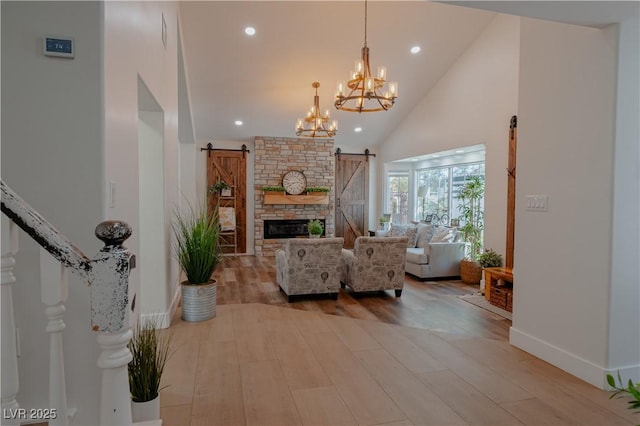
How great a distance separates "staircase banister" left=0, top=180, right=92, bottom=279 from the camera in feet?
3.21


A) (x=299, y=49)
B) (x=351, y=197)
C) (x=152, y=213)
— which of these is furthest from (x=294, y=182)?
(x=152, y=213)

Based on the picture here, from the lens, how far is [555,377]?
262 cm

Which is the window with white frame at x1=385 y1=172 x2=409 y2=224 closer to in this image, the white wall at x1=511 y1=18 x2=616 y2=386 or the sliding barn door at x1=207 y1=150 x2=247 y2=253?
the sliding barn door at x1=207 y1=150 x2=247 y2=253

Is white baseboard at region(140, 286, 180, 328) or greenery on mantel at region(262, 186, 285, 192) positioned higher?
greenery on mantel at region(262, 186, 285, 192)

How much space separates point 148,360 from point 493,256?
4.68 m

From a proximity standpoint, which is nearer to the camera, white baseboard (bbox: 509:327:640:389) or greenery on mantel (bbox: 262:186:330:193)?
white baseboard (bbox: 509:327:640:389)

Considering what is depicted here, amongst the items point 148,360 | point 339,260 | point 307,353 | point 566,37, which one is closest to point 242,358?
point 307,353

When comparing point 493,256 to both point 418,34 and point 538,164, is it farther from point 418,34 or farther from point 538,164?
point 418,34

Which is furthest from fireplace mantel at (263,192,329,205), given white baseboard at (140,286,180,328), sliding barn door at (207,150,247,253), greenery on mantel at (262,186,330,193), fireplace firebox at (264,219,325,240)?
white baseboard at (140,286,180,328)

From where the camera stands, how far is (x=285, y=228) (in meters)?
8.62

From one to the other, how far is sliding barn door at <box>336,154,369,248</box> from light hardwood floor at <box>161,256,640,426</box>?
5.13 m

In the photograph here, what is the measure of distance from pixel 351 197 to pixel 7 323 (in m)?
8.58

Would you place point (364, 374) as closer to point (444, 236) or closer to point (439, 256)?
point (439, 256)

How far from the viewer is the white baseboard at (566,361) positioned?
2.48 metres
